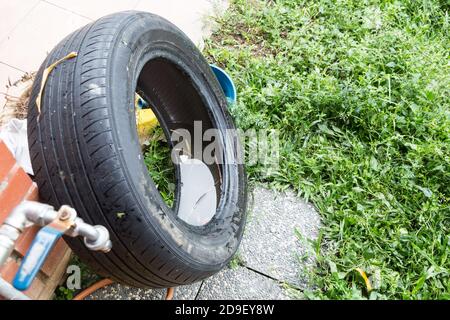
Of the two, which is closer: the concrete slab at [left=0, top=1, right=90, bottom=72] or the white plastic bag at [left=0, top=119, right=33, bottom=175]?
the white plastic bag at [left=0, top=119, right=33, bottom=175]

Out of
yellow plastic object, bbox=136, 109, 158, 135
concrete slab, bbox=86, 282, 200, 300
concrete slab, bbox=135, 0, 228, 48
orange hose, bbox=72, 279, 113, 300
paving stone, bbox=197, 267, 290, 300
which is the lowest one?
paving stone, bbox=197, 267, 290, 300

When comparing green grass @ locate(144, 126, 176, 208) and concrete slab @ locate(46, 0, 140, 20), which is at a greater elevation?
concrete slab @ locate(46, 0, 140, 20)

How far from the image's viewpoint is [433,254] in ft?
7.13

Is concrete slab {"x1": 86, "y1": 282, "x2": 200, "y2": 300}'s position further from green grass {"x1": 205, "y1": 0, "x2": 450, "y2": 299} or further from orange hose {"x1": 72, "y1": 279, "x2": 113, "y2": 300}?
green grass {"x1": 205, "y1": 0, "x2": 450, "y2": 299}

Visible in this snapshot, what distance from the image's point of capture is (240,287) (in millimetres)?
2025

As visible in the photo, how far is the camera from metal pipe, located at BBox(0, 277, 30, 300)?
1.23 meters

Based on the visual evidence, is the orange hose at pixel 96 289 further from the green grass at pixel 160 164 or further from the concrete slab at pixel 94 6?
the concrete slab at pixel 94 6

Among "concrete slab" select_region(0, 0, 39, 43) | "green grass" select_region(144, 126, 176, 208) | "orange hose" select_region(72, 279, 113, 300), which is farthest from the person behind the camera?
"concrete slab" select_region(0, 0, 39, 43)

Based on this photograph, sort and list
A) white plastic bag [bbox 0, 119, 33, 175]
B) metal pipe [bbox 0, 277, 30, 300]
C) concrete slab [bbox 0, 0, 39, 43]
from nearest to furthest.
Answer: metal pipe [bbox 0, 277, 30, 300] → white plastic bag [bbox 0, 119, 33, 175] → concrete slab [bbox 0, 0, 39, 43]

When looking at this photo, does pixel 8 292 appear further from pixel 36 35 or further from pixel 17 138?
pixel 36 35

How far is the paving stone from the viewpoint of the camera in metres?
1.99

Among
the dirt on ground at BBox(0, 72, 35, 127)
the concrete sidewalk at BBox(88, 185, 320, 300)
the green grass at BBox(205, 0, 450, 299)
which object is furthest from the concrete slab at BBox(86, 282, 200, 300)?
the dirt on ground at BBox(0, 72, 35, 127)

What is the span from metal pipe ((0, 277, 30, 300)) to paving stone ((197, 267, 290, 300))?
34.6 inches

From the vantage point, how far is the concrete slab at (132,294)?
1878 mm
